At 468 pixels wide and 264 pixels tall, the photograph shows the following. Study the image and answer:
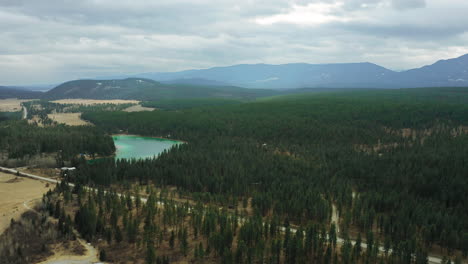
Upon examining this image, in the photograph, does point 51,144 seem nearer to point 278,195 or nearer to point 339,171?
point 278,195

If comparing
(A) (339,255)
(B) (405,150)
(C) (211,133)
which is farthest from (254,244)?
(C) (211,133)

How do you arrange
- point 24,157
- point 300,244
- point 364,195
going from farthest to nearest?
point 24,157, point 364,195, point 300,244

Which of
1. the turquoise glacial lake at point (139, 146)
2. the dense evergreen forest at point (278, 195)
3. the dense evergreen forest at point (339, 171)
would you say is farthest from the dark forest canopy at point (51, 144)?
the dense evergreen forest at point (339, 171)

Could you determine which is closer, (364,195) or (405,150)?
(364,195)

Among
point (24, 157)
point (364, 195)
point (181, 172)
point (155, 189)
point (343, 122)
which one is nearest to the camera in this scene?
point (364, 195)

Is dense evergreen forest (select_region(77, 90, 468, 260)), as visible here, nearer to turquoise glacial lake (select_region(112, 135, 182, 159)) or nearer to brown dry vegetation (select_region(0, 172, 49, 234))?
turquoise glacial lake (select_region(112, 135, 182, 159))

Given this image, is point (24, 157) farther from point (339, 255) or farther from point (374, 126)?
point (374, 126)

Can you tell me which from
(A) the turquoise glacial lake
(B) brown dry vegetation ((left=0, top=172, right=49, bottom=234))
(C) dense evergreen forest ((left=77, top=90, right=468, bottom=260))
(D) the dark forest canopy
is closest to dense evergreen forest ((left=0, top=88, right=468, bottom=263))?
(C) dense evergreen forest ((left=77, top=90, right=468, bottom=260))

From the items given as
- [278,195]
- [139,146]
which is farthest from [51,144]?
[278,195]
